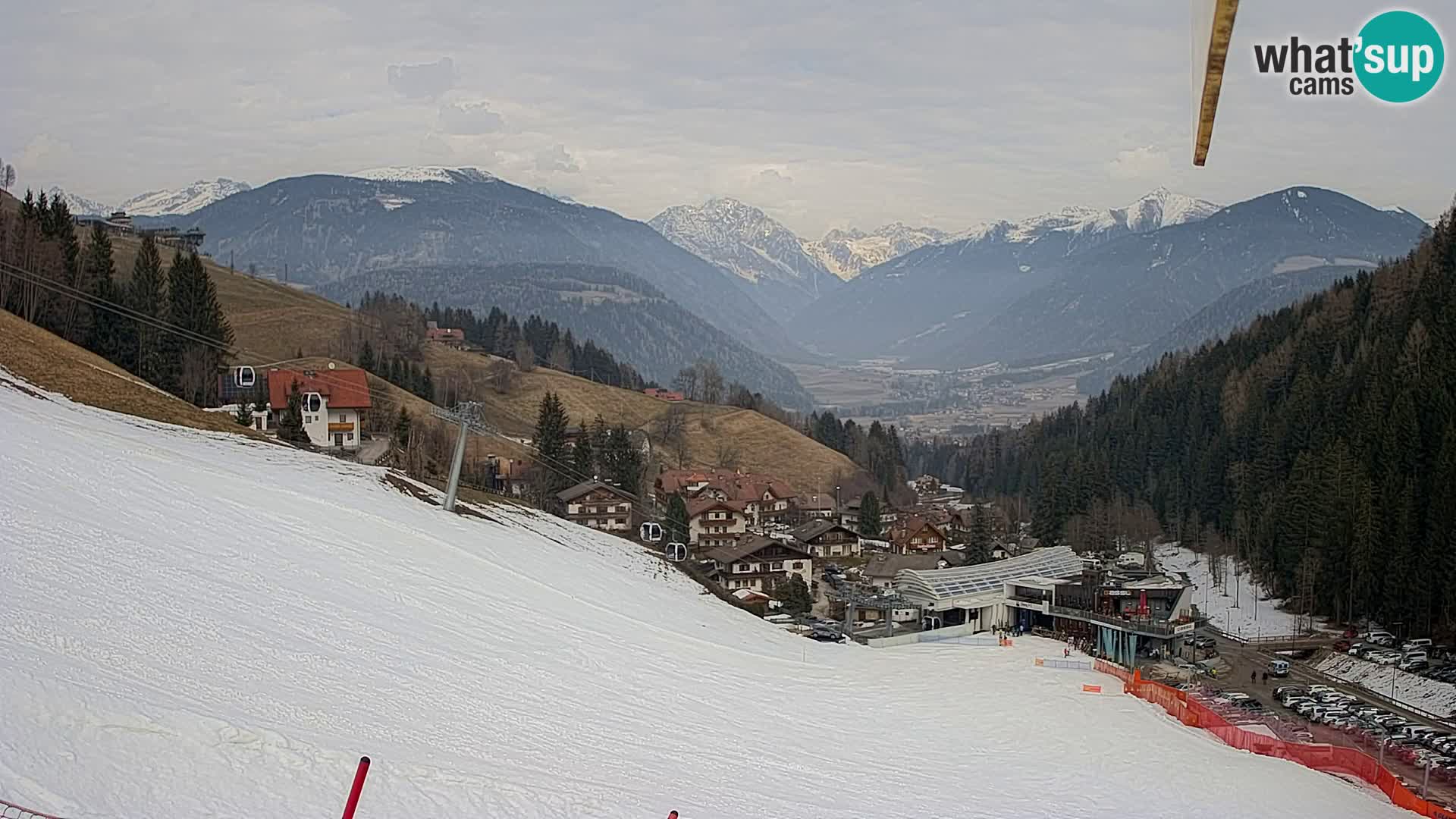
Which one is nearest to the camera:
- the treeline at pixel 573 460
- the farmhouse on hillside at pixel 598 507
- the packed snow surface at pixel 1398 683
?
the packed snow surface at pixel 1398 683

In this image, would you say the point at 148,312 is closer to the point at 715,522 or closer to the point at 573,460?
the point at 573,460

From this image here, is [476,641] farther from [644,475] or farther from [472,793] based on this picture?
[644,475]

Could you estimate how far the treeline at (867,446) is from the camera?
109 m

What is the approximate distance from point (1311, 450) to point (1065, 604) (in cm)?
2854

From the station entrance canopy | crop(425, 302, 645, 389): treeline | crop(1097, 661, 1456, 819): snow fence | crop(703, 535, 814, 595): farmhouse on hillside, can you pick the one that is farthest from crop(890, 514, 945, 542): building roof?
crop(425, 302, 645, 389): treeline

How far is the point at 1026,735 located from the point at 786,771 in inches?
305

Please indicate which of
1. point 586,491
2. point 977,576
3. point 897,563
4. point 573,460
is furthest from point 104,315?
point 977,576

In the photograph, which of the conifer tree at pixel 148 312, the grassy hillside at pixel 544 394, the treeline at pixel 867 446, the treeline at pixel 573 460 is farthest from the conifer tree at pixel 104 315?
the treeline at pixel 867 446

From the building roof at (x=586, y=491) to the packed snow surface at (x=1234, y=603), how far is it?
96.7ft

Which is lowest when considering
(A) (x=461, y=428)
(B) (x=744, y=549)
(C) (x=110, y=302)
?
(B) (x=744, y=549)

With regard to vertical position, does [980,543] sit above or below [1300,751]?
below

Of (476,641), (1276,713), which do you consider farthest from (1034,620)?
(476,641)

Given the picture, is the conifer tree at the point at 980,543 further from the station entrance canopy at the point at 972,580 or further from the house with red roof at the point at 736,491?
the house with red roof at the point at 736,491

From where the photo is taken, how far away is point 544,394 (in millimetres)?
105125
